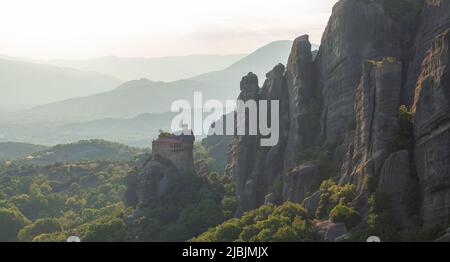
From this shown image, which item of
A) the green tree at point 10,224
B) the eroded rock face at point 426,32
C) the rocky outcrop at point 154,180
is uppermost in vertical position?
the eroded rock face at point 426,32

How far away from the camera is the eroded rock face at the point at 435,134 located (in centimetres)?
4281

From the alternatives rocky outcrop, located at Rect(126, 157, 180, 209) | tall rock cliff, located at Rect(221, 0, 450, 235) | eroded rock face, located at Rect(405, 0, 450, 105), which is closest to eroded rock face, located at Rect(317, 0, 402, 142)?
tall rock cliff, located at Rect(221, 0, 450, 235)

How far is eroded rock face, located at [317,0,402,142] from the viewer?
66312mm

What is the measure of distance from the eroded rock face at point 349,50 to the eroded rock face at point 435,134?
58.0ft

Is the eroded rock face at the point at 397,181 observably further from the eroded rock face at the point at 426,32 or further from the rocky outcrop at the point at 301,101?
the rocky outcrop at the point at 301,101

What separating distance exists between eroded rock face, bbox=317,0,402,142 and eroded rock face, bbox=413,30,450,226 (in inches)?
696

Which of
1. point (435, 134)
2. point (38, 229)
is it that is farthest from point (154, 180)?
point (435, 134)

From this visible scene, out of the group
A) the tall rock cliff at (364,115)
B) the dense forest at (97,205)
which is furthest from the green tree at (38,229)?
the tall rock cliff at (364,115)

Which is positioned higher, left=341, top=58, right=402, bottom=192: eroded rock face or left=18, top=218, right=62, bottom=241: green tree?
left=341, top=58, right=402, bottom=192: eroded rock face

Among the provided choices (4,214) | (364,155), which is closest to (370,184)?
(364,155)

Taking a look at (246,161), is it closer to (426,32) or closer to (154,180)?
(154,180)

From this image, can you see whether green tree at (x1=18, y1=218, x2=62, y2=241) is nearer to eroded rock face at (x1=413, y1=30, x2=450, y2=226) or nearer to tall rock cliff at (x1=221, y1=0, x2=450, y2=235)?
tall rock cliff at (x1=221, y1=0, x2=450, y2=235)

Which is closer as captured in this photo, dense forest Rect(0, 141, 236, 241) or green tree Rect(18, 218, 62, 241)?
dense forest Rect(0, 141, 236, 241)

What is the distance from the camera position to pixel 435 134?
44031mm
